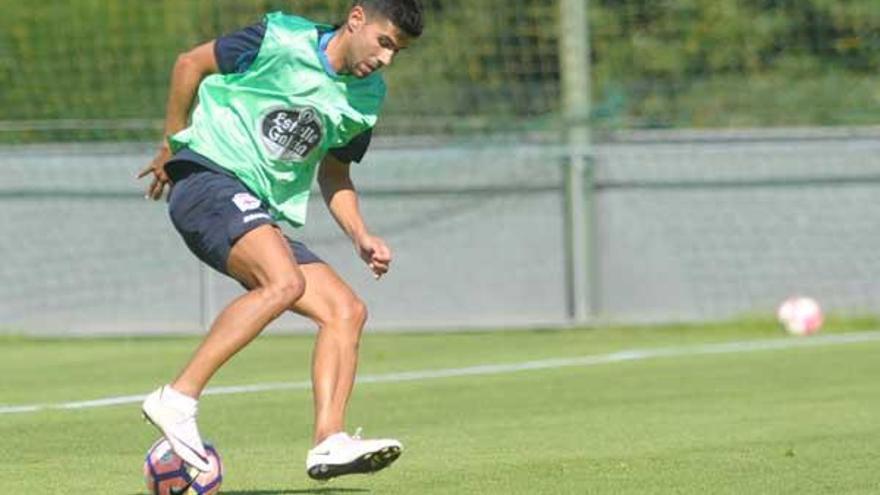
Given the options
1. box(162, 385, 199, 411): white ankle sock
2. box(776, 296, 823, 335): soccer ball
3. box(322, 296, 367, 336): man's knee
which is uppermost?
box(322, 296, 367, 336): man's knee

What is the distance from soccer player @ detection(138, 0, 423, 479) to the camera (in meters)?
7.79

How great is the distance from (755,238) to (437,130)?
2905mm

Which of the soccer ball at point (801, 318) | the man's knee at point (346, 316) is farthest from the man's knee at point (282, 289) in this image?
the soccer ball at point (801, 318)

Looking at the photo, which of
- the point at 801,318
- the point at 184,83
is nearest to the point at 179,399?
A: the point at 184,83

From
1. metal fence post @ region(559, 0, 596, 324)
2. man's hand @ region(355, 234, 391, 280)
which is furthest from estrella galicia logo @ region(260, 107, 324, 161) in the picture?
metal fence post @ region(559, 0, 596, 324)

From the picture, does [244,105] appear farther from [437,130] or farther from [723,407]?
[437,130]

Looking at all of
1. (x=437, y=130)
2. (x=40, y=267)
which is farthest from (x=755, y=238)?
(x=40, y=267)

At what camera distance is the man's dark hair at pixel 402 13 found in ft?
26.2

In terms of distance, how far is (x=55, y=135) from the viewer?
60.6 ft

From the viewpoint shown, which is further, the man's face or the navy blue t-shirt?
the navy blue t-shirt

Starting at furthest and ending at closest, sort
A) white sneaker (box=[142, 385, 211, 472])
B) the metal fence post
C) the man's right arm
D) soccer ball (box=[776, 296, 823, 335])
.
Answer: the metal fence post
soccer ball (box=[776, 296, 823, 335])
the man's right arm
white sneaker (box=[142, 385, 211, 472])

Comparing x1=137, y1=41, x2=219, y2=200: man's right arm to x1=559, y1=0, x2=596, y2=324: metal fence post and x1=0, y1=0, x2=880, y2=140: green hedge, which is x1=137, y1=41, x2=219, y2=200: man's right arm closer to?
x1=559, y1=0, x2=596, y2=324: metal fence post

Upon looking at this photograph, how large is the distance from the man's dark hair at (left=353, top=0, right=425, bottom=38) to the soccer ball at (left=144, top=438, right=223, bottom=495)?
1677mm

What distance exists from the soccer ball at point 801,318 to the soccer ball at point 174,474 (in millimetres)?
10349
